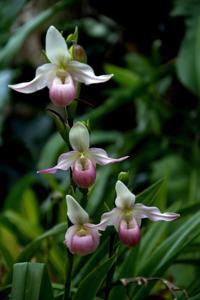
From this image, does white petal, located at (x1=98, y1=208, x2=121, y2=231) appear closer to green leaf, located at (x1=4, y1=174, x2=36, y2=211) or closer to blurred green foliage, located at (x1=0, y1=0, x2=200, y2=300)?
blurred green foliage, located at (x1=0, y1=0, x2=200, y2=300)

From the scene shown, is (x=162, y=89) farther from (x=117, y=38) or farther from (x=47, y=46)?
(x=47, y=46)

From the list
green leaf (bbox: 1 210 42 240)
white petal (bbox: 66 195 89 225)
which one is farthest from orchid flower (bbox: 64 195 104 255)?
green leaf (bbox: 1 210 42 240)

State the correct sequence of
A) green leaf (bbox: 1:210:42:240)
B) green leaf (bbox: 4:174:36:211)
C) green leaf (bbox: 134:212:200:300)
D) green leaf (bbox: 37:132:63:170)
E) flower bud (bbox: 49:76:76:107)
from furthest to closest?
1. green leaf (bbox: 37:132:63:170)
2. green leaf (bbox: 4:174:36:211)
3. green leaf (bbox: 1:210:42:240)
4. green leaf (bbox: 134:212:200:300)
5. flower bud (bbox: 49:76:76:107)

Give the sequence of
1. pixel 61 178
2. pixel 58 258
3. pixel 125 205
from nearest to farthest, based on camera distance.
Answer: pixel 125 205
pixel 58 258
pixel 61 178

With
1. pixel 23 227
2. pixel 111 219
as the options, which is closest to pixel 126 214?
pixel 111 219

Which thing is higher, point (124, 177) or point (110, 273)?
point (124, 177)

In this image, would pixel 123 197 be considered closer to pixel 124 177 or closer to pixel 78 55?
pixel 124 177

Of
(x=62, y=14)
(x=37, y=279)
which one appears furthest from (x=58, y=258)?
(x=62, y=14)

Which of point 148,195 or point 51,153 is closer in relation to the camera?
point 148,195
